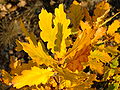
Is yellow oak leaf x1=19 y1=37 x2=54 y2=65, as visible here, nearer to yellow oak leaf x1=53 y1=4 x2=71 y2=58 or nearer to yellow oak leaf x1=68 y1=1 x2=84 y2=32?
yellow oak leaf x1=53 y1=4 x2=71 y2=58

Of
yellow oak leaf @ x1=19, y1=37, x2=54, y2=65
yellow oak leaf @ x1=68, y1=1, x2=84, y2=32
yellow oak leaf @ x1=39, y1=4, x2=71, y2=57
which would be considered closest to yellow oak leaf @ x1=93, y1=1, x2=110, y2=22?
yellow oak leaf @ x1=68, y1=1, x2=84, y2=32

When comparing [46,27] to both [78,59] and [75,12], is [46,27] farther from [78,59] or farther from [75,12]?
[75,12]

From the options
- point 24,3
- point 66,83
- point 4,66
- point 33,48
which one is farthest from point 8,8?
point 33,48

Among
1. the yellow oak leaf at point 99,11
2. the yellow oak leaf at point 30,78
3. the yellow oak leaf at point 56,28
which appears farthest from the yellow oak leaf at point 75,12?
the yellow oak leaf at point 30,78

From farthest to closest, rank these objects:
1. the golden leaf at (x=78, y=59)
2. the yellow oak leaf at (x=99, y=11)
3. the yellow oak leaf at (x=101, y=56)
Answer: the yellow oak leaf at (x=99, y=11) → the yellow oak leaf at (x=101, y=56) → the golden leaf at (x=78, y=59)

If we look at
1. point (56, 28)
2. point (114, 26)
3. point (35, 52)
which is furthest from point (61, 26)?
point (114, 26)

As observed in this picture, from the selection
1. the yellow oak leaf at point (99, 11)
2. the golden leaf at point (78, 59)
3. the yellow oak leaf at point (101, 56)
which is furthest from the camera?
the yellow oak leaf at point (99, 11)

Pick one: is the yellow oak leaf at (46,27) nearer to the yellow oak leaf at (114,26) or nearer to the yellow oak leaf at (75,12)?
the yellow oak leaf at (75,12)
